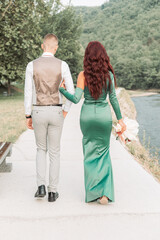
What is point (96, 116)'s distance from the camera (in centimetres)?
381

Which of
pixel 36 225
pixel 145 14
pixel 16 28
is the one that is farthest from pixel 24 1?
pixel 145 14

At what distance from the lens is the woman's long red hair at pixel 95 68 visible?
3.68 m

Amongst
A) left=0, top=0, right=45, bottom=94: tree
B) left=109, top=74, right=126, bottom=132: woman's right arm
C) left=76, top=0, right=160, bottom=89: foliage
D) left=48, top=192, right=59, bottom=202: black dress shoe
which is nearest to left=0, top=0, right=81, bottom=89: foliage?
left=0, top=0, right=45, bottom=94: tree

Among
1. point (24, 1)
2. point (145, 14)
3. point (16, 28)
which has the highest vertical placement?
point (145, 14)

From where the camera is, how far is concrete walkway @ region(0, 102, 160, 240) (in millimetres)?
3072

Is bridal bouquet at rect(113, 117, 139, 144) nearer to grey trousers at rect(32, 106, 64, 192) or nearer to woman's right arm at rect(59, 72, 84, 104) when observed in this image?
woman's right arm at rect(59, 72, 84, 104)

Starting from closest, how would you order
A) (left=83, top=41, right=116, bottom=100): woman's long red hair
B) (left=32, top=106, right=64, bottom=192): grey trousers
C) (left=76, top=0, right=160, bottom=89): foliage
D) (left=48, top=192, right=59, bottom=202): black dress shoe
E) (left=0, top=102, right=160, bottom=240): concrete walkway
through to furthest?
1. (left=0, top=102, right=160, bottom=240): concrete walkway
2. (left=83, top=41, right=116, bottom=100): woman's long red hair
3. (left=32, top=106, right=64, bottom=192): grey trousers
4. (left=48, top=192, right=59, bottom=202): black dress shoe
5. (left=76, top=0, right=160, bottom=89): foliage

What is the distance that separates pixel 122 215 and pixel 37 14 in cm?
2218

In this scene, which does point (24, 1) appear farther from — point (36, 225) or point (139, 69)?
point (139, 69)

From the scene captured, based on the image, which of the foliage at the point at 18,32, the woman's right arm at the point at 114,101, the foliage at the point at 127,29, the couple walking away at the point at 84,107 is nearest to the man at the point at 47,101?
the couple walking away at the point at 84,107

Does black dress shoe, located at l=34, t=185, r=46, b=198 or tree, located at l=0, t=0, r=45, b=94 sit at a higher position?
tree, located at l=0, t=0, r=45, b=94

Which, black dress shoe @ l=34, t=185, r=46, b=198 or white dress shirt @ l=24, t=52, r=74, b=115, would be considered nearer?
white dress shirt @ l=24, t=52, r=74, b=115

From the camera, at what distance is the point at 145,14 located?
379 feet

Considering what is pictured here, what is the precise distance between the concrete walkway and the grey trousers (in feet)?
1.23
